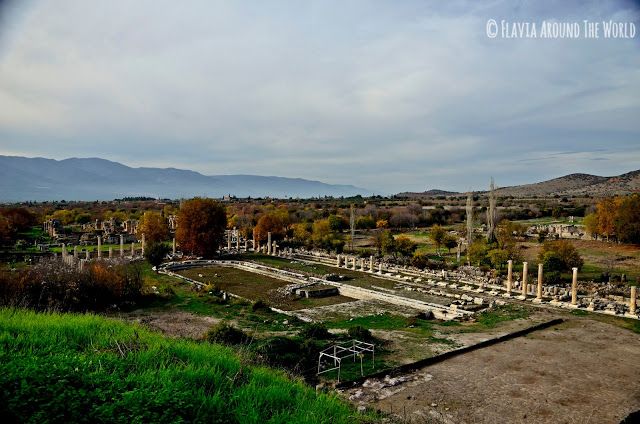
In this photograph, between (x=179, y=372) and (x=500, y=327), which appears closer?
(x=179, y=372)

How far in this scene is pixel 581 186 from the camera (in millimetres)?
133125

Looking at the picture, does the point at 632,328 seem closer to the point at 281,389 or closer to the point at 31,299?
the point at 281,389

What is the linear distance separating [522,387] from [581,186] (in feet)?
457

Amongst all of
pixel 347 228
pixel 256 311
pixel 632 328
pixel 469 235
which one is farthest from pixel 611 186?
pixel 256 311

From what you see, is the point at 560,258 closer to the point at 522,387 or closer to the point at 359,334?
the point at 359,334

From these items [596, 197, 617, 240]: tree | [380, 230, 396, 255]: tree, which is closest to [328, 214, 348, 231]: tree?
[380, 230, 396, 255]: tree

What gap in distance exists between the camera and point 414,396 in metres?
12.5

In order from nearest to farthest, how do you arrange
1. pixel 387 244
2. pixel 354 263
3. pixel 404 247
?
pixel 354 263
pixel 404 247
pixel 387 244

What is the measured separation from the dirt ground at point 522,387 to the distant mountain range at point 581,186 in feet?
328

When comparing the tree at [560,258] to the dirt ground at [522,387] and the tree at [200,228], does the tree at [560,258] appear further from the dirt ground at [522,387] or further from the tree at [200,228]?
the tree at [200,228]

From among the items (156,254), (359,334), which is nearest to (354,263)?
(156,254)

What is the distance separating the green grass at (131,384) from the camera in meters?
4.67

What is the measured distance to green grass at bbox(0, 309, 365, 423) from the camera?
467 centimetres

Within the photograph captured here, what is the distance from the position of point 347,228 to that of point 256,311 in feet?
152
